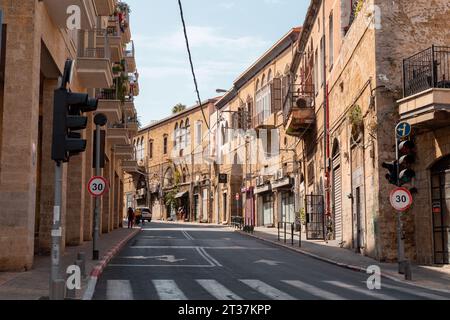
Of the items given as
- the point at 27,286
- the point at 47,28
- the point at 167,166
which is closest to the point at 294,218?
the point at 47,28

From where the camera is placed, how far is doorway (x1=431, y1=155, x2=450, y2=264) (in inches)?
719

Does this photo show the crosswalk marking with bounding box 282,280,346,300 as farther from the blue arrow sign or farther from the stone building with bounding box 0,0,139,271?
the stone building with bounding box 0,0,139,271

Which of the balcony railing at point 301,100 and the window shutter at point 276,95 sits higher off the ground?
the window shutter at point 276,95

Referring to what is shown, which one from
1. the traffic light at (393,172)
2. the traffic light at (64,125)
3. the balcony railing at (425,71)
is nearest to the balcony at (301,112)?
the balcony railing at (425,71)

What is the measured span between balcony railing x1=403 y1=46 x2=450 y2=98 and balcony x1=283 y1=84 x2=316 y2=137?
48.8 ft

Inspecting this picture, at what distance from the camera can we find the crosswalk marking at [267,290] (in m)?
11.4

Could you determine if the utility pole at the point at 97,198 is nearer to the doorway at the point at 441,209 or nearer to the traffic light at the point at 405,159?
the traffic light at the point at 405,159

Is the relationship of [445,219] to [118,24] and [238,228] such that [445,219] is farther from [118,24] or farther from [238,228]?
[238,228]

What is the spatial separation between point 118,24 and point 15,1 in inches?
774

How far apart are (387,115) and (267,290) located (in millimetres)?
9583

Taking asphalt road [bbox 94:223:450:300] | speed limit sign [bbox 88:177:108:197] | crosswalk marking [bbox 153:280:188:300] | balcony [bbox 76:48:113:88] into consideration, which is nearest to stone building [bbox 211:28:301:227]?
balcony [bbox 76:48:113:88]

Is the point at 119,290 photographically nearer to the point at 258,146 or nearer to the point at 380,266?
the point at 380,266

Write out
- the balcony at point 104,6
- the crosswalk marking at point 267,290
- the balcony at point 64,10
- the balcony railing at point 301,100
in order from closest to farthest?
the crosswalk marking at point 267,290
the balcony at point 64,10
the balcony at point 104,6
the balcony railing at point 301,100

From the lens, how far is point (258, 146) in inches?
2021
